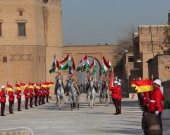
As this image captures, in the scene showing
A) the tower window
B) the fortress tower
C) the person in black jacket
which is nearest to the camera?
the person in black jacket

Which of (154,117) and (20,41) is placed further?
(20,41)

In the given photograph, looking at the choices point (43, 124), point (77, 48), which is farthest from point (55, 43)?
point (43, 124)

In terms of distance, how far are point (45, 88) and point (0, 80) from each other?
16.2m

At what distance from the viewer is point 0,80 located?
68438mm

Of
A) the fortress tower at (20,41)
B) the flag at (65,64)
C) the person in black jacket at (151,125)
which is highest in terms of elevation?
the fortress tower at (20,41)

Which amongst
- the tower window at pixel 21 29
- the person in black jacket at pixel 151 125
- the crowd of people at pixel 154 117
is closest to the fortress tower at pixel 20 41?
the tower window at pixel 21 29

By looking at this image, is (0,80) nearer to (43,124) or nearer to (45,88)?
(45,88)

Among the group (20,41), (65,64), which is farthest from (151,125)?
(20,41)

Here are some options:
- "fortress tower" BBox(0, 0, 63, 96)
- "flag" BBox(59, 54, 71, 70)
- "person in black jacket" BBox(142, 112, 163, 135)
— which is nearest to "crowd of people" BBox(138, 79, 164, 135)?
"person in black jacket" BBox(142, 112, 163, 135)

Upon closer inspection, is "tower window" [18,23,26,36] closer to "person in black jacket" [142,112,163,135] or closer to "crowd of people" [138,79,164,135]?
"crowd of people" [138,79,164,135]

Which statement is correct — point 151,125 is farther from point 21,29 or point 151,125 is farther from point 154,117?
point 21,29

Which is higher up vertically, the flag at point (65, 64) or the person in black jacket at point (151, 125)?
the flag at point (65, 64)

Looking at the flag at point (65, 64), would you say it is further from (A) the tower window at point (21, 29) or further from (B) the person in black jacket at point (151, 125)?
(B) the person in black jacket at point (151, 125)

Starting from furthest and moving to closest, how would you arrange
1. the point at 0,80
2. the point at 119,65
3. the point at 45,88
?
the point at 119,65
the point at 0,80
the point at 45,88
